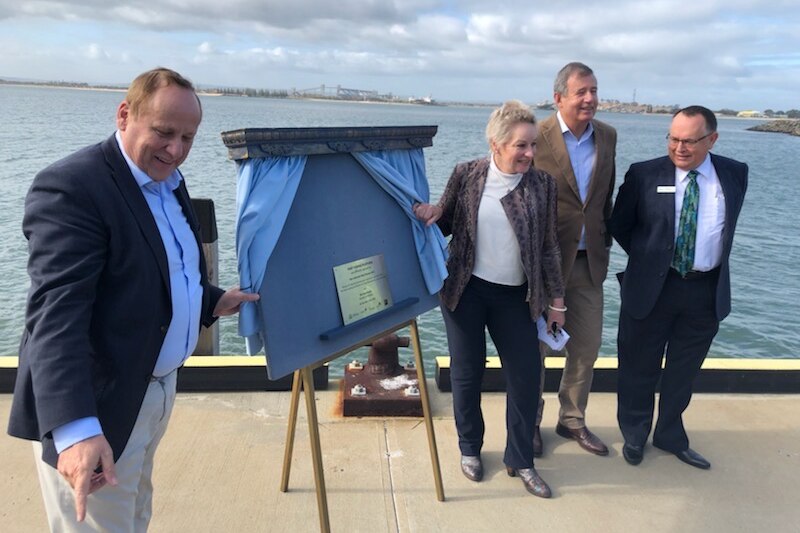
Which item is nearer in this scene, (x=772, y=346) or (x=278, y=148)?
(x=278, y=148)

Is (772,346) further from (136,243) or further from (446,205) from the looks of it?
(136,243)

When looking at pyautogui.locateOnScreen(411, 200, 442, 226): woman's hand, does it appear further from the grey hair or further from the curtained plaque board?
the grey hair

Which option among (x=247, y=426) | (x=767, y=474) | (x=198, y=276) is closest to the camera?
(x=198, y=276)

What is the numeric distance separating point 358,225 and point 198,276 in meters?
0.81

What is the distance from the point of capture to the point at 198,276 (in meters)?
2.09

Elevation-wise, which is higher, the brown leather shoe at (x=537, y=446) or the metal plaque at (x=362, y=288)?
the metal plaque at (x=362, y=288)

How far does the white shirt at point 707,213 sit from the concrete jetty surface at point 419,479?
124 cm

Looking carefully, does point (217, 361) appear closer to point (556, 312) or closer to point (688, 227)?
point (556, 312)

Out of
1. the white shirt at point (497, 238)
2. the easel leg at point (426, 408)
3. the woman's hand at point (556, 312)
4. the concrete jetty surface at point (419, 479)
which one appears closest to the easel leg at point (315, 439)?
the concrete jetty surface at point (419, 479)

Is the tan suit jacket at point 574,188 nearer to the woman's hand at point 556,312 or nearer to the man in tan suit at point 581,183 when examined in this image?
the man in tan suit at point 581,183

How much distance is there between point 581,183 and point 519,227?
0.64 metres

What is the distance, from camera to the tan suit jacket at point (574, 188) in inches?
132

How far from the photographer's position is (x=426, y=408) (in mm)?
3045

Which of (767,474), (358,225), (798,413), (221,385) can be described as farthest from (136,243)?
(798,413)
